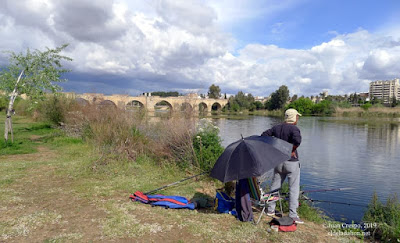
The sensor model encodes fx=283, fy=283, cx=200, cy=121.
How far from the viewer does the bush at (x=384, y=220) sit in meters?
4.51

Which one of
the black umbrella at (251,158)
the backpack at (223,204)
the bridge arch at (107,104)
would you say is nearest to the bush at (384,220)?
the black umbrella at (251,158)

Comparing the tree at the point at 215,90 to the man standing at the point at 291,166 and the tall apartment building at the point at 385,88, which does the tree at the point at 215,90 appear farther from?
the tall apartment building at the point at 385,88

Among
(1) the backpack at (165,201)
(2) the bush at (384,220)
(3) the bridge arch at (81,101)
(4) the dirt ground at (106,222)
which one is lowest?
(2) the bush at (384,220)

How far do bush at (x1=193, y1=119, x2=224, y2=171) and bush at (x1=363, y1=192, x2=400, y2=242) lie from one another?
3.59 meters

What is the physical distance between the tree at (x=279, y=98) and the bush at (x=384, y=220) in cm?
6977

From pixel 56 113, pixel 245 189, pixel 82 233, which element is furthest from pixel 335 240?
pixel 56 113

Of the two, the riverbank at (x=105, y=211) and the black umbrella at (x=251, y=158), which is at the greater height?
the black umbrella at (x=251, y=158)

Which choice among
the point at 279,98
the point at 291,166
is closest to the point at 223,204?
the point at 291,166

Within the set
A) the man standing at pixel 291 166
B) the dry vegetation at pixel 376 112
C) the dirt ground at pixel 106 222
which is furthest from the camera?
the dry vegetation at pixel 376 112

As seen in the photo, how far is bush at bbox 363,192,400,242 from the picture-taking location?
4.51 metres

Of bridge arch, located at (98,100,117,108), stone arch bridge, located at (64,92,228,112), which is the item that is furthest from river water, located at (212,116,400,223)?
bridge arch, located at (98,100,117,108)

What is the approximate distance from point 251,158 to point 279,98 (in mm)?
72824

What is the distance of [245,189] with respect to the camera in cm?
443

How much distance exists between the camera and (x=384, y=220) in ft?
17.4
